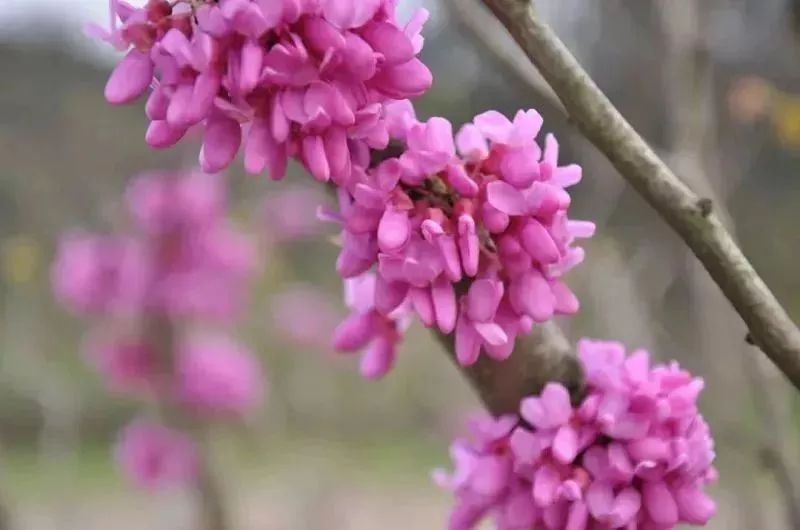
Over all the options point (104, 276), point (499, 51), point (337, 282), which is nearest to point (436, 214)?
point (499, 51)

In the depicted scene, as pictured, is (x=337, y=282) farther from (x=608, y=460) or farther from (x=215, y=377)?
(x=608, y=460)

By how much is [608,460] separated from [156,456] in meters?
0.88

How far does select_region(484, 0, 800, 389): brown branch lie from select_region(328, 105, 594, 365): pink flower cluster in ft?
0.06

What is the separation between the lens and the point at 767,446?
2.41 feet

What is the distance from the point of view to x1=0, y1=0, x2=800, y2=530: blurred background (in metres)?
1.07

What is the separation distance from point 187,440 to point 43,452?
590mm

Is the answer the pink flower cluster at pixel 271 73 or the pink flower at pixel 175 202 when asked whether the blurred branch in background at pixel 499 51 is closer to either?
the pink flower cluster at pixel 271 73

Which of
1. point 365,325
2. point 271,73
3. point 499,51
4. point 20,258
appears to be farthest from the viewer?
point 20,258

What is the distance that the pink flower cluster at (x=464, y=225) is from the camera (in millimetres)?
361

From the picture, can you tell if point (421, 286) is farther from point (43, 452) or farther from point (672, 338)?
point (43, 452)

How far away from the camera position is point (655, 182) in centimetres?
38

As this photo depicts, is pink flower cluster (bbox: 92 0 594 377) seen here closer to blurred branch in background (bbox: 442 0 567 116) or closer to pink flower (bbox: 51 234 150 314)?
blurred branch in background (bbox: 442 0 567 116)

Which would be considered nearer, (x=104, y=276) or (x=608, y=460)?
(x=608, y=460)

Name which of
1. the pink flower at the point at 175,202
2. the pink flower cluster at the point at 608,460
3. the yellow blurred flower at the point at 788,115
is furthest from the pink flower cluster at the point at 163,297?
the pink flower cluster at the point at 608,460
